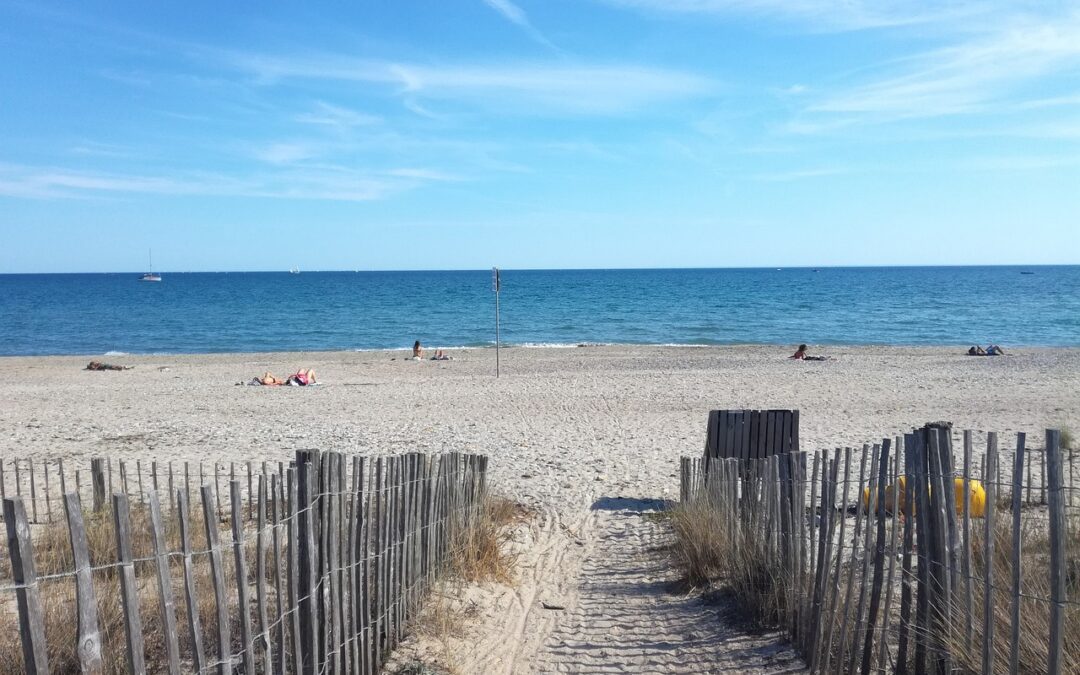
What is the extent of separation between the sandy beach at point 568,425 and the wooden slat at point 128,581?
115 inches

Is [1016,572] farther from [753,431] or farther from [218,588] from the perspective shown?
[753,431]

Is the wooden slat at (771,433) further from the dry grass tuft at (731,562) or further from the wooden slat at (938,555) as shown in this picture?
the wooden slat at (938,555)

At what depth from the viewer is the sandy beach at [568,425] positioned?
605cm

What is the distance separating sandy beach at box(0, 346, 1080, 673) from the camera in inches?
238

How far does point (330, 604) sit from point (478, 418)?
1186 cm

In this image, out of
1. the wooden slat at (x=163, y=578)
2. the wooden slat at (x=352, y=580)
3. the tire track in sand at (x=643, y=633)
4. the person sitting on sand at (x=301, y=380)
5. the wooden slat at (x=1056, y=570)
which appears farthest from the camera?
the person sitting on sand at (x=301, y=380)

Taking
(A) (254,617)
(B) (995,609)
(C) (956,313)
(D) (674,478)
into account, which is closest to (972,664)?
(B) (995,609)

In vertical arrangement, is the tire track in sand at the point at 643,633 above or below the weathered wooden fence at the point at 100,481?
below

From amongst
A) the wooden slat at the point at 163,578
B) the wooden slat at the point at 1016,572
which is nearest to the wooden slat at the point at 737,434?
the wooden slat at the point at 1016,572

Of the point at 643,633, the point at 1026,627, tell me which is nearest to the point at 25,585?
the point at 1026,627

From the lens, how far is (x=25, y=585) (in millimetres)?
2449

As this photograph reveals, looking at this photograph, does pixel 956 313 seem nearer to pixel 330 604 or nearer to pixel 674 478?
pixel 674 478

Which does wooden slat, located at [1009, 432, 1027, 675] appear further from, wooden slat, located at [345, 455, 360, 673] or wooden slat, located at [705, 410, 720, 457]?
wooden slat, located at [705, 410, 720, 457]

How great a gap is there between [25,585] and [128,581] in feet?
1.23
